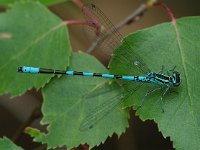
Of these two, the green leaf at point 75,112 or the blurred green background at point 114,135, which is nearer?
the green leaf at point 75,112

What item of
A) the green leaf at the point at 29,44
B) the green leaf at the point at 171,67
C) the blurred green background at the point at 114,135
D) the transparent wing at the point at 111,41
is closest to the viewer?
the green leaf at the point at 171,67

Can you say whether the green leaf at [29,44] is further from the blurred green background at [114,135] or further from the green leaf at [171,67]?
the blurred green background at [114,135]

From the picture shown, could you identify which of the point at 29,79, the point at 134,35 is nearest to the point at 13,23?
the point at 29,79

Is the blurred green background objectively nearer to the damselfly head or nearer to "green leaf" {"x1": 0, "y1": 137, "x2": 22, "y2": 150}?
"green leaf" {"x1": 0, "y1": 137, "x2": 22, "y2": 150}

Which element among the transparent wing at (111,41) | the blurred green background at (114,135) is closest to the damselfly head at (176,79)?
the transparent wing at (111,41)

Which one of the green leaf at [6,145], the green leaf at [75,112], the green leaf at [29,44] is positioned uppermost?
the green leaf at [29,44]

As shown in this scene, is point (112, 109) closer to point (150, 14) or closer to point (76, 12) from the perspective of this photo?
point (76, 12)
